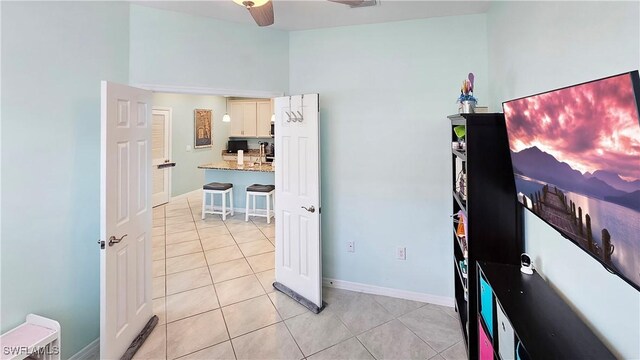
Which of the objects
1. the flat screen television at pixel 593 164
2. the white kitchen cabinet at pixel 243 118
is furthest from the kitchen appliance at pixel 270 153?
the flat screen television at pixel 593 164

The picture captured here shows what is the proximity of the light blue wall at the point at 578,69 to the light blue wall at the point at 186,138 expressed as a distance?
20.5 feet

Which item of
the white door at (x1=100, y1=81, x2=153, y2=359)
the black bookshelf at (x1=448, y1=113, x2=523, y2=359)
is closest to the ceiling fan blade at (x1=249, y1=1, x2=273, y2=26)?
the white door at (x1=100, y1=81, x2=153, y2=359)

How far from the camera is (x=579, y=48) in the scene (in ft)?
3.86

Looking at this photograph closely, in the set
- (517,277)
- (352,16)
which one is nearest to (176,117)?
(352,16)

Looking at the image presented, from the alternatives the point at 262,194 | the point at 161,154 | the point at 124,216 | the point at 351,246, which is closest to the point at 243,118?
the point at 161,154

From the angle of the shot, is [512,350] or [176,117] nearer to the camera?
[512,350]

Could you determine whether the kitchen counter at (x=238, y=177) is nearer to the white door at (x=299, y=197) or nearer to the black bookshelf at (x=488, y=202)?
the white door at (x=299, y=197)

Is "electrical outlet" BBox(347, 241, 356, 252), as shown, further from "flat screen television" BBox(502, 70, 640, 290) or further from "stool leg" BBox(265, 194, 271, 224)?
"stool leg" BBox(265, 194, 271, 224)

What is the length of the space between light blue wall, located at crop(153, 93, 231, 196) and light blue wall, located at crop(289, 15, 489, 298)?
462cm

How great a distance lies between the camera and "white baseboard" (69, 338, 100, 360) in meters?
2.01

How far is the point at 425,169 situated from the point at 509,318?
1.68 m

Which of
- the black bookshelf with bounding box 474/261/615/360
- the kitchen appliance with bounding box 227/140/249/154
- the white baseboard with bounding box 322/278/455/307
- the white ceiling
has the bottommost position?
the white baseboard with bounding box 322/278/455/307

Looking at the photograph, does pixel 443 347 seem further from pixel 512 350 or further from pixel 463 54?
pixel 463 54

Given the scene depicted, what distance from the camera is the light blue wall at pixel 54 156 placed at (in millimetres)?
1637
